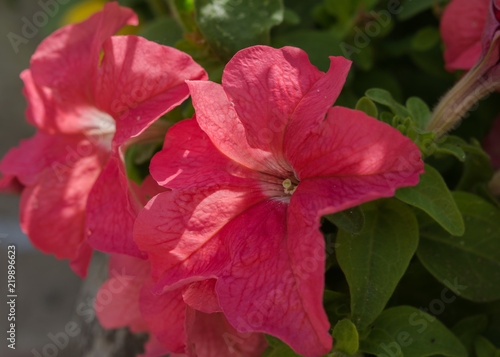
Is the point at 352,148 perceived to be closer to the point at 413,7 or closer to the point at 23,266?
the point at 413,7

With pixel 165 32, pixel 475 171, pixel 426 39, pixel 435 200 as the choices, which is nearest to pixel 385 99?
pixel 435 200

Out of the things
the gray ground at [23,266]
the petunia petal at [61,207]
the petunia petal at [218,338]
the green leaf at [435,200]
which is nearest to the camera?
the green leaf at [435,200]

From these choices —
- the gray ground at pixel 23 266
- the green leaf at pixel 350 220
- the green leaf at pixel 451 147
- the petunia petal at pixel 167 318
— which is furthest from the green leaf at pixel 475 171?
the gray ground at pixel 23 266

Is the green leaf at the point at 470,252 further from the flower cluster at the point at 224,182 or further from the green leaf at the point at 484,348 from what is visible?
the flower cluster at the point at 224,182

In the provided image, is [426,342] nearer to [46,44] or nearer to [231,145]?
[231,145]

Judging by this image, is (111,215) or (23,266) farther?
(23,266)

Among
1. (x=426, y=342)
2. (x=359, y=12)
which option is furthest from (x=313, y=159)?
(x=359, y=12)
